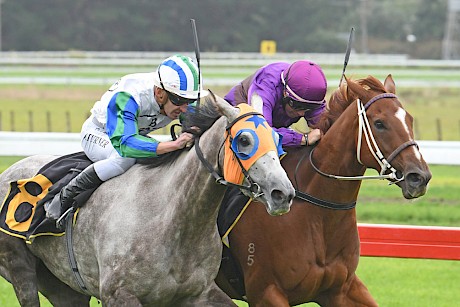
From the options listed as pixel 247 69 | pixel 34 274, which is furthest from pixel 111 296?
pixel 247 69

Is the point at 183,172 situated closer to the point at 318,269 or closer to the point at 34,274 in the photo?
the point at 318,269

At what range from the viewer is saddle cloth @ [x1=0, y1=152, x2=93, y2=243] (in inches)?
214

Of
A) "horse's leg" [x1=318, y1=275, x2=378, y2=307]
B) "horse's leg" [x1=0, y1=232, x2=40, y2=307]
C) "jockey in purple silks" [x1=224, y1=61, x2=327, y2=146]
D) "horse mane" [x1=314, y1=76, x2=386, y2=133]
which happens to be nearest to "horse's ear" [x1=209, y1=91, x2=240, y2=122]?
"jockey in purple silks" [x1=224, y1=61, x2=327, y2=146]

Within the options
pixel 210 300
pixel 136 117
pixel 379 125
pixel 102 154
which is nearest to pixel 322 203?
pixel 379 125

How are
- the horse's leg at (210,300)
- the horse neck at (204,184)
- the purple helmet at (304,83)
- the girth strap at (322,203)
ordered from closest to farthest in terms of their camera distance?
the horse neck at (204,184)
the horse's leg at (210,300)
the girth strap at (322,203)
the purple helmet at (304,83)

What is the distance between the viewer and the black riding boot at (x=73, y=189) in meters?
5.18

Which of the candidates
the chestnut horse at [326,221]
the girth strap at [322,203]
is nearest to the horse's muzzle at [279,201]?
the chestnut horse at [326,221]

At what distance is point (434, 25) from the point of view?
5294 cm

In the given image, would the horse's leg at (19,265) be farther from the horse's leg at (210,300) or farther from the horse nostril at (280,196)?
the horse nostril at (280,196)

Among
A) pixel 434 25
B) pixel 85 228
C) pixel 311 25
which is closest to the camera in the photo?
pixel 85 228

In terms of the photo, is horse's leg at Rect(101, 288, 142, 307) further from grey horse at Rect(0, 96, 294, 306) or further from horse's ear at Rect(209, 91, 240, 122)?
horse's ear at Rect(209, 91, 240, 122)

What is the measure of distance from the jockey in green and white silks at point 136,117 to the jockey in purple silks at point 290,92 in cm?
47

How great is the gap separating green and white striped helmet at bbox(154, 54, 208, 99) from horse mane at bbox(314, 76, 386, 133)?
34.5 inches

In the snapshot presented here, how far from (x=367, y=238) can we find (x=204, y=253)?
7.21ft
